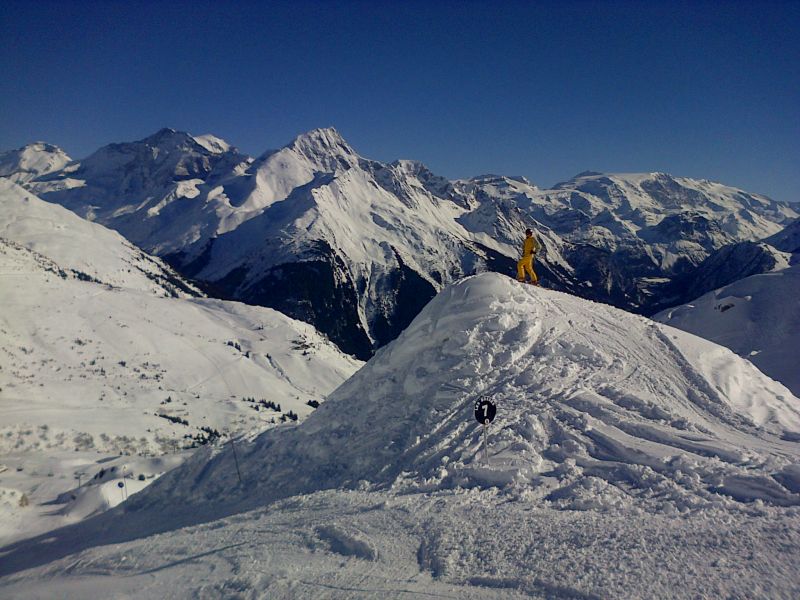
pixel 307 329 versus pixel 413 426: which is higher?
pixel 307 329

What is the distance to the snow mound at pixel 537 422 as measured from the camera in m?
11.5

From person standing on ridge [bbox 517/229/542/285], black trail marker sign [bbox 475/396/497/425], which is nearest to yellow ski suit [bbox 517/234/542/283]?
person standing on ridge [bbox 517/229/542/285]

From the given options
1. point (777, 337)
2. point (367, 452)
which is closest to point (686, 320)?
point (777, 337)

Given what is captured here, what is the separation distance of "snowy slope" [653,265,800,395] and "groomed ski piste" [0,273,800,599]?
166ft

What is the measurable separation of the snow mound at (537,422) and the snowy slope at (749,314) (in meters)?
49.2

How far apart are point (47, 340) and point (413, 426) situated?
9864 centimetres

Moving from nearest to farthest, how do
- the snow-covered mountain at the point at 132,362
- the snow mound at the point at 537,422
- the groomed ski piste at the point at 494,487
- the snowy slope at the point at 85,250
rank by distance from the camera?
1. the groomed ski piste at the point at 494,487
2. the snow mound at the point at 537,422
3. the snow-covered mountain at the point at 132,362
4. the snowy slope at the point at 85,250

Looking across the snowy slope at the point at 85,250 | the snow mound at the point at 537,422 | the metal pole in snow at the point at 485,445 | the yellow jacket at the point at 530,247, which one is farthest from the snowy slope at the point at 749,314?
the snowy slope at the point at 85,250

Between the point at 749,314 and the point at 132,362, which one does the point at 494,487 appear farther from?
the point at 132,362

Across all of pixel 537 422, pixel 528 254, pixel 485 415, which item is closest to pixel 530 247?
pixel 528 254

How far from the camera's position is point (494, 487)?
11.9 meters

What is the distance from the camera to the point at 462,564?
365 inches

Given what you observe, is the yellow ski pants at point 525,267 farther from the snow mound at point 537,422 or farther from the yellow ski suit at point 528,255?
the snow mound at point 537,422

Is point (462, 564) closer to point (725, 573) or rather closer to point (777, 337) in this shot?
point (725, 573)
